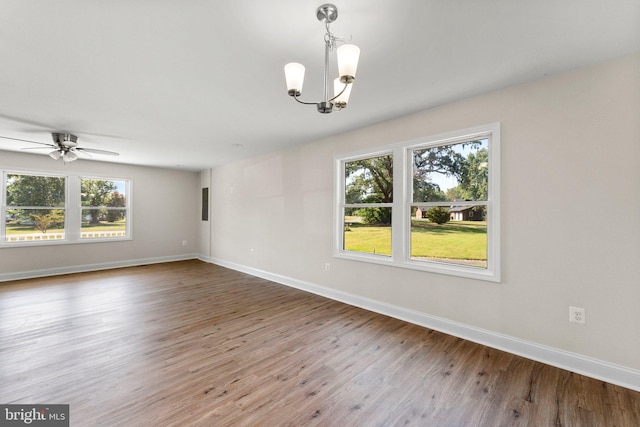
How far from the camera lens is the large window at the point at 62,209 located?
505 cm

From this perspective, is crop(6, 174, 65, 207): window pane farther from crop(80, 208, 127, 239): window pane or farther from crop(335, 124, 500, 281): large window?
crop(335, 124, 500, 281): large window

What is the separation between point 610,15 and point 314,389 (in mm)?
3075

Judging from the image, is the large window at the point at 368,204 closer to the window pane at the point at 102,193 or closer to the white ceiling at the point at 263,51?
the white ceiling at the point at 263,51

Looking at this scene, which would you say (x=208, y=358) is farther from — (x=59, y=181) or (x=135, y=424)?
(x=59, y=181)


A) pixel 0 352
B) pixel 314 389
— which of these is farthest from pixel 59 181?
pixel 314 389

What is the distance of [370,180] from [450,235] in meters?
1.30

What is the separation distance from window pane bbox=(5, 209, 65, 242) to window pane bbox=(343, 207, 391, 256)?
6022 mm

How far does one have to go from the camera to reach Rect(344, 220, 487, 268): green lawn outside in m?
2.79

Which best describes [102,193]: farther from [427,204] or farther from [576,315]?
[576,315]

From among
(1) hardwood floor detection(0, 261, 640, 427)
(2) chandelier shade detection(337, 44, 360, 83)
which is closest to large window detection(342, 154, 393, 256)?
(1) hardwood floor detection(0, 261, 640, 427)

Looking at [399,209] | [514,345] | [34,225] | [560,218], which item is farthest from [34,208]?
[560,218]

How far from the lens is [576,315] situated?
2184 millimetres

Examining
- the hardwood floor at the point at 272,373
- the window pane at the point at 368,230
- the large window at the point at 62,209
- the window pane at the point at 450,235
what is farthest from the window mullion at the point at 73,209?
the window pane at the point at 450,235

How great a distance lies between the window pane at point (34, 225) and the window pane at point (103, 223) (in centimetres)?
38
